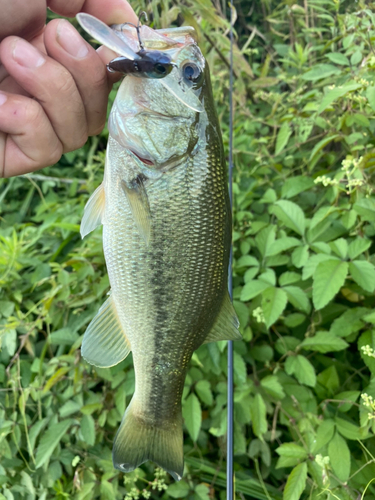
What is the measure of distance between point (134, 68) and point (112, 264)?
1.51 feet

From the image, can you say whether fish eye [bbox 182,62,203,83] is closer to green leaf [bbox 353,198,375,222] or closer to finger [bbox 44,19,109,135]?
finger [bbox 44,19,109,135]

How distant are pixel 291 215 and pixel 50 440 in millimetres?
1364

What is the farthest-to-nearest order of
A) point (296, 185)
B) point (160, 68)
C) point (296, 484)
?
point (296, 185) → point (296, 484) → point (160, 68)

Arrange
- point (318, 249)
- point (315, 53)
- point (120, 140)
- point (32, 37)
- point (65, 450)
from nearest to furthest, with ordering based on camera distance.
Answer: point (120, 140), point (32, 37), point (318, 249), point (65, 450), point (315, 53)

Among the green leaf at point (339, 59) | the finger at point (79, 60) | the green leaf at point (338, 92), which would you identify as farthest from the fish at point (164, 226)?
the green leaf at point (339, 59)

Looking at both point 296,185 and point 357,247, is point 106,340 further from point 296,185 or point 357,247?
point 296,185

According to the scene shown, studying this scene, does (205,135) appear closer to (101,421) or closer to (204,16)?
(101,421)

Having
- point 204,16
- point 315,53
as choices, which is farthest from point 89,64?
point 315,53

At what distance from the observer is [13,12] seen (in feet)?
3.08

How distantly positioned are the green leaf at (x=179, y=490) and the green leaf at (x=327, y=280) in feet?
3.15

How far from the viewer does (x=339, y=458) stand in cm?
117

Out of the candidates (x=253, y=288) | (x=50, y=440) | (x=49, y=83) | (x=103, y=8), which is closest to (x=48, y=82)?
(x=49, y=83)

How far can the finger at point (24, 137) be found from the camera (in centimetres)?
96

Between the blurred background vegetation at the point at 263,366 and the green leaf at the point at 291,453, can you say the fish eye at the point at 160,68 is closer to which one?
the blurred background vegetation at the point at 263,366
